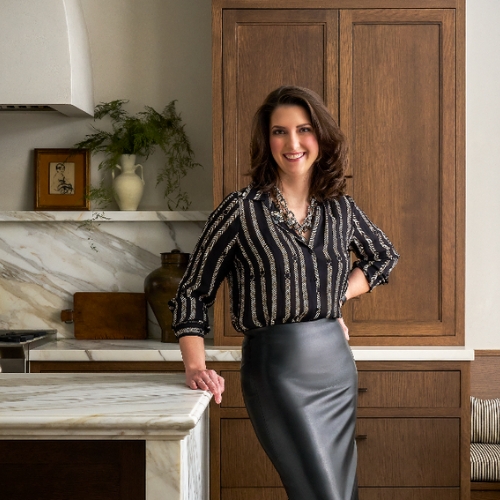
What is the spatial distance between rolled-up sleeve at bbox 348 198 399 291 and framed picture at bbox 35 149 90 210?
6.05 ft

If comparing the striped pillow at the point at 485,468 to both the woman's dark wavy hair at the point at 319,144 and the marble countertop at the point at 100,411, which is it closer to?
the woman's dark wavy hair at the point at 319,144

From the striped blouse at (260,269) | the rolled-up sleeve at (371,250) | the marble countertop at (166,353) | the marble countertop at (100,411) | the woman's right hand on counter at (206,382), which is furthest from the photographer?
the marble countertop at (166,353)

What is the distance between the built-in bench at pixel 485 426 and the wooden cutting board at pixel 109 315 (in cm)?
167

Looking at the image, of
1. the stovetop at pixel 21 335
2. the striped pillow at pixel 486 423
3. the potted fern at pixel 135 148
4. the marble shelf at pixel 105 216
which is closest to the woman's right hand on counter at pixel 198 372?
the stovetop at pixel 21 335

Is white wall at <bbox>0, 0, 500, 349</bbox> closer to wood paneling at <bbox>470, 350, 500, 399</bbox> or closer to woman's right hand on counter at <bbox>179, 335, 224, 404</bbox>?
wood paneling at <bbox>470, 350, 500, 399</bbox>

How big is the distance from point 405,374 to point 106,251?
5.26ft

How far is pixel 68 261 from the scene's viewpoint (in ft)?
11.9

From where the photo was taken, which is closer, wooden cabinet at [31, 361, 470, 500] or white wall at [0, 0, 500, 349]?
wooden cabinet at [31, 361, 470, 500]

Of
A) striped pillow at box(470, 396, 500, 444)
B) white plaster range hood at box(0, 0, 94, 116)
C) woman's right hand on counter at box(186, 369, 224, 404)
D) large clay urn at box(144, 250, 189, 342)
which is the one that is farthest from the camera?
striped pillow at box(470, 396, 500, 444)

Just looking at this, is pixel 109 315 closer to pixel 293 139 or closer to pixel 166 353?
pixel 166 353

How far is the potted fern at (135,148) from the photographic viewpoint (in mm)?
3514

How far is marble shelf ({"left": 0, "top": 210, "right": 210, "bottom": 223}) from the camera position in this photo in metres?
3.50

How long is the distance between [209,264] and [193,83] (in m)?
1.94

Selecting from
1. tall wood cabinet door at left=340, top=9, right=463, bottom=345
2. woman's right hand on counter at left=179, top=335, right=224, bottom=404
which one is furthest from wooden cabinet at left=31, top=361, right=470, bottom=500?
woman's right hand on counter at left=179, top=335, right=224, bottom=404
